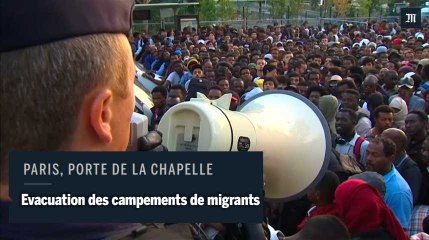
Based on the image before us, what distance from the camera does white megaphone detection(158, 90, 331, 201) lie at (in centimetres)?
200

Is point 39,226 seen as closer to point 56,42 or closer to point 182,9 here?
point 56,42

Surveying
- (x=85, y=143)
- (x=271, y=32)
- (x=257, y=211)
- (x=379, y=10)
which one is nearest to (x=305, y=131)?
(x=257, y=211)

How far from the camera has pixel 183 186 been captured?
3.05 feet

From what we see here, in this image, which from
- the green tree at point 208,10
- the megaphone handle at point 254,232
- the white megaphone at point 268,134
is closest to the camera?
the white megaphone at point 268,134

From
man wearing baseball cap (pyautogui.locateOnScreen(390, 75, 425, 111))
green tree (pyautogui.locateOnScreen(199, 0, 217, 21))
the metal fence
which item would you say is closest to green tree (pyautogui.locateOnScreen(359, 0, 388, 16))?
the metal fence

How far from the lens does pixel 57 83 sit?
0.82m

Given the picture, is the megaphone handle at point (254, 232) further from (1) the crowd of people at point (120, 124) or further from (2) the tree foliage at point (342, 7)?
(2) the tree foliage at point (342, 7)

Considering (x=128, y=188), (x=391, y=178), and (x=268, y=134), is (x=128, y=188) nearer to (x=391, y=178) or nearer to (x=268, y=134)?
(x=268, y=134)

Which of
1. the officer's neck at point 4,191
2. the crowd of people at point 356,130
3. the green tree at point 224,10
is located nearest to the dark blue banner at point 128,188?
the officer's neck at point 4,191

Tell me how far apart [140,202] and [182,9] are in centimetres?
3013

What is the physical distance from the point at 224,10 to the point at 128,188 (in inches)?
1166

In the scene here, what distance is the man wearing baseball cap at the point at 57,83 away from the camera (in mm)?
820

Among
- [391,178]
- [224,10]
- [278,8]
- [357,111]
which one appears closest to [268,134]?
[391,178]

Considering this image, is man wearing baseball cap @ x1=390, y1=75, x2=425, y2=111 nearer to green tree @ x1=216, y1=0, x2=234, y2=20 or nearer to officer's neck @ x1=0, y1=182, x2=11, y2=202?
officer's neck @ x1=0, y1=182, x2=11, y2=202
